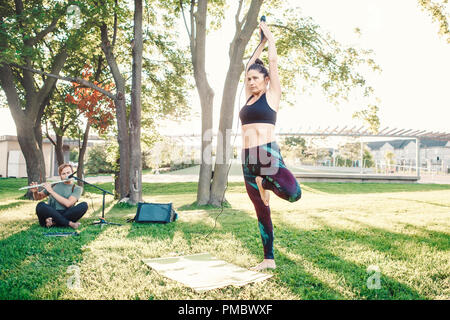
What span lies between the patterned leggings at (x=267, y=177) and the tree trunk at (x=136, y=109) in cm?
774

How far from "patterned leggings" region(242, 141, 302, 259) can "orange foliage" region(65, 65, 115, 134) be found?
12750 mm

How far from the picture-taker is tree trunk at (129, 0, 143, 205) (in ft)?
34.5

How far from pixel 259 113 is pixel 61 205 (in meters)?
4.64

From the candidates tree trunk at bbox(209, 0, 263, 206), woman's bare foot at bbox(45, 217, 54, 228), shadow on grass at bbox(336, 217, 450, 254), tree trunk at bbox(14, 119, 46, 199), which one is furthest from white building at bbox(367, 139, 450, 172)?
woman's bare foot at bbox(45, 217, 54, 228)

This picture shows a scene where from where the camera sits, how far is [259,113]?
3.40m

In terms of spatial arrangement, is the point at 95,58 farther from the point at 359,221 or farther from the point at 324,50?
the point at 359,221

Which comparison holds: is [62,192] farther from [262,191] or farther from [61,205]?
[262,191]

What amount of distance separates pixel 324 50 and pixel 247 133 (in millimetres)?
9549

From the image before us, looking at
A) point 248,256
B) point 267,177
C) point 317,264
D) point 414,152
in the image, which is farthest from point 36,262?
point 414,152

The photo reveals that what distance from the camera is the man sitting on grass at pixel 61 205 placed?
607cm

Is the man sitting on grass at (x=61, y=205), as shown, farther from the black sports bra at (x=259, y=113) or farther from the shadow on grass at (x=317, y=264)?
the black sports bra at (x=259, y=113)

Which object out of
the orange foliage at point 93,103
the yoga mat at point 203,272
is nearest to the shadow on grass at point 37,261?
the yoga mat at point 203,272
